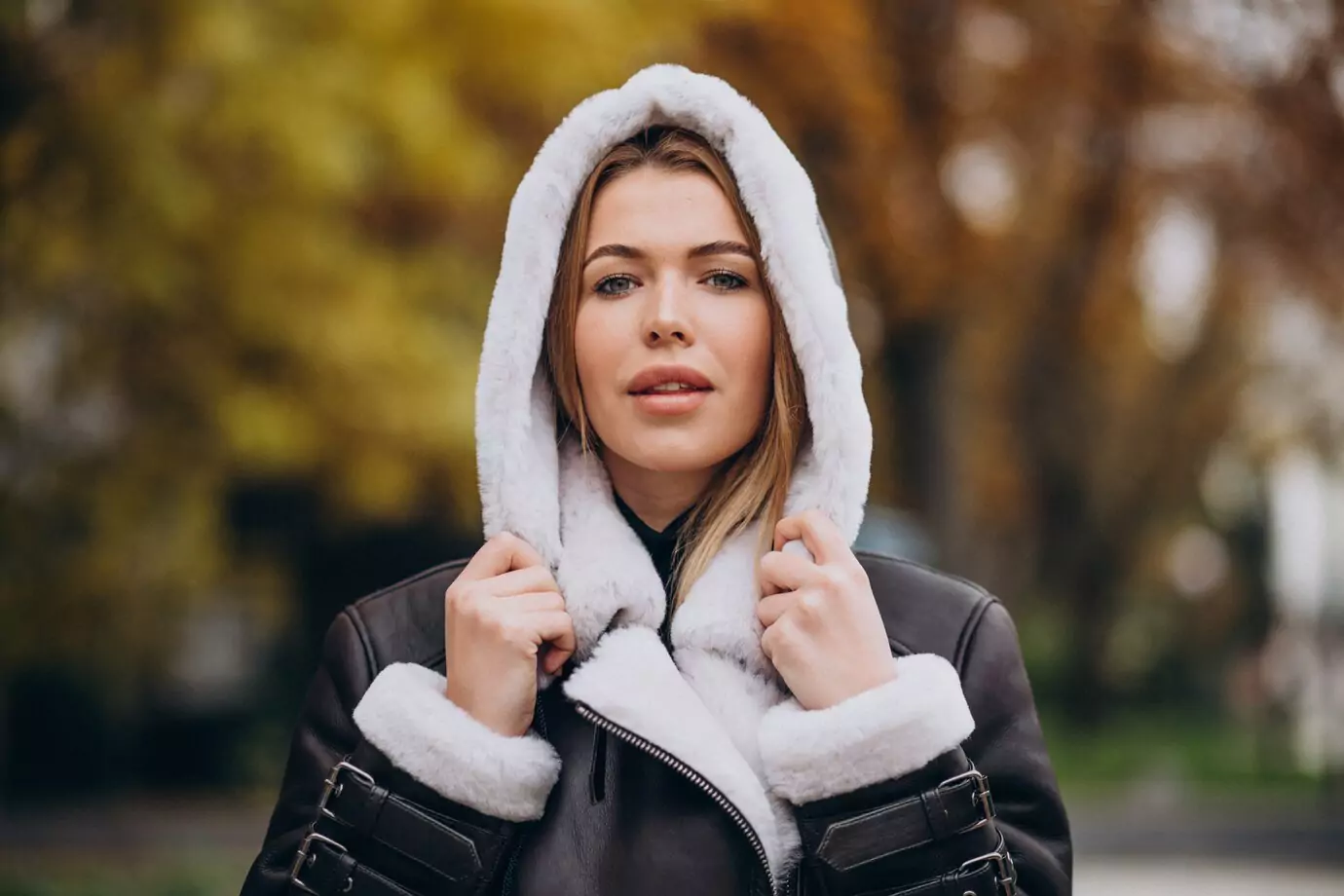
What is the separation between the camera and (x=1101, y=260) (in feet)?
49.2

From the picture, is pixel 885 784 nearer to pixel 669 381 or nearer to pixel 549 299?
pixel 669 381

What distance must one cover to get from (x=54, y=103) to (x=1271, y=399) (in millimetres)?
17160

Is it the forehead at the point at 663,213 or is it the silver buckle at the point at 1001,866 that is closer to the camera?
the silver buckle at the point at 1001,866

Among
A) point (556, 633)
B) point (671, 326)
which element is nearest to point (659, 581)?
point (556, 633)

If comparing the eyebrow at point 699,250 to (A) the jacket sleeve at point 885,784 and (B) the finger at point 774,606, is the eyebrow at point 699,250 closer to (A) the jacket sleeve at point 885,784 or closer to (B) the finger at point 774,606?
(B) the finger at point 774,606

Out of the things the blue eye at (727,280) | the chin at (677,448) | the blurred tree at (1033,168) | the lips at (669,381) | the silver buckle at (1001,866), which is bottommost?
the silver buckle at (1001,866)

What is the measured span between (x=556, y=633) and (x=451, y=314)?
27.5 ft

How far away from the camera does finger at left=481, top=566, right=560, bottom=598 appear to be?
2.25 meters

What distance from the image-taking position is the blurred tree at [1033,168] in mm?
10492

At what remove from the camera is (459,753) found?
2176 mm

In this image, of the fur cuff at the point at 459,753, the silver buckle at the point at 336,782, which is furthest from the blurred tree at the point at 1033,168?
the silver buckle at the point at 336,782

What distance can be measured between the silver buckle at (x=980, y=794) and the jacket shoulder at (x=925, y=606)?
236 mm

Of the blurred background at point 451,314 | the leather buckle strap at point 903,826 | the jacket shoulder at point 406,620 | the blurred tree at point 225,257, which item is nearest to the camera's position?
the leather buckle strap at point 903,826

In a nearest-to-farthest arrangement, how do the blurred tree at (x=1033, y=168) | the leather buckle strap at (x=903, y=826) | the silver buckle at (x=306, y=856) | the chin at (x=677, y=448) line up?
the leather buckle strap at (x=903, y=826) → the silver buckle at (x=306, y=856) → the chin at (x=677, y=448) → the blurred tree at (x=1033, y=168)
